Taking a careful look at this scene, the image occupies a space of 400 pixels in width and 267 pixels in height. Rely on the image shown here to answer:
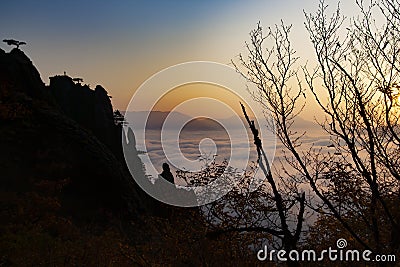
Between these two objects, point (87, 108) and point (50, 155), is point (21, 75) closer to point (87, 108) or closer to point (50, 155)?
point (50, 155)

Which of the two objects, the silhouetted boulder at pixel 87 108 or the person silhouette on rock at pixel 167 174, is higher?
the silhouetted boulder at pixel 87 108

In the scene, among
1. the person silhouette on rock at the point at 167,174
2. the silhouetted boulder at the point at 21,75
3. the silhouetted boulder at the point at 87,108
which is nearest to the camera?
the silhouetted boulder at the point at 21,75

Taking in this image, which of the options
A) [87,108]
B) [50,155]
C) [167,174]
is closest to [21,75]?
[50,155]

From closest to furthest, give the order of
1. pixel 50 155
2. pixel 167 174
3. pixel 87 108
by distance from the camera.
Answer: pixel 50 155 < pixel 167 174 < pixel 87 108

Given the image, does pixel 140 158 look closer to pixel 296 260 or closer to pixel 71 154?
pixel 71 154

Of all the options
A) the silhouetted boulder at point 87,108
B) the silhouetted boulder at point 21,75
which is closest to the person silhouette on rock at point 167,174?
the silhouetted boulder at point 87,108

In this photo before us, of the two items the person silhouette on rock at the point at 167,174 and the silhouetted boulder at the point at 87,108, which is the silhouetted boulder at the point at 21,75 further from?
the person silhouette on rock at the point at 167,174

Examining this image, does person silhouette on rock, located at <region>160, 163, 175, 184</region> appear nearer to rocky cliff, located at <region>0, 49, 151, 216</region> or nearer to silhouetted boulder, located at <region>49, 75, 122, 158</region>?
rocky cliff, located at <region>0, 49, 151, 216</region>

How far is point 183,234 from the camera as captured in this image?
1372 cm

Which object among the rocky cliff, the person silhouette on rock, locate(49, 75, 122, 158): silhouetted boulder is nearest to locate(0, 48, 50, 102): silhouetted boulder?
the rocky cliff

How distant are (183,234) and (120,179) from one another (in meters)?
13.1

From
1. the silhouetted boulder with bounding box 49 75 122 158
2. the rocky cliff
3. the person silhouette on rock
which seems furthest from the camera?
the silhouetted boulder with bounding box 49 75 122 158

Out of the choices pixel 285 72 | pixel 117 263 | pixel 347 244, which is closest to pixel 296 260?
pixel 285 72

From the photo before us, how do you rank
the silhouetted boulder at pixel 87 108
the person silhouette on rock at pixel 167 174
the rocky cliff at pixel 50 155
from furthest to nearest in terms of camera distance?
the silhouetted boulder at pixel 87 108 → the person silhouette on rock at pixel 167 174 → the rocky cliff at pixel 50 155
